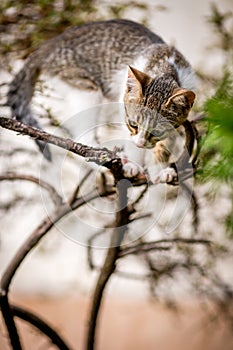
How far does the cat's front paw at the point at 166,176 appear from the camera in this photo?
1.35 meters

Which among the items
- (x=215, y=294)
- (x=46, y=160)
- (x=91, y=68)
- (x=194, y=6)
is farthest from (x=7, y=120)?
(x=194, y=6)

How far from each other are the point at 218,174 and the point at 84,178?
1050 mm

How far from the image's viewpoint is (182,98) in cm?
→ 137

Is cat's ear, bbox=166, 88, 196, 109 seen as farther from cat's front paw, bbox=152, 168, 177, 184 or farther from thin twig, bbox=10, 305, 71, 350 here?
thin twig, bbox=10, 305, 71, 350

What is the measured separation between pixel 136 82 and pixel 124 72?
0.36m

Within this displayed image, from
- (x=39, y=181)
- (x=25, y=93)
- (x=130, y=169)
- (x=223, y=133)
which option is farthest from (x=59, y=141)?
(x=25, y=93)

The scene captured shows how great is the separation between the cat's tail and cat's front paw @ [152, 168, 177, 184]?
32 cm

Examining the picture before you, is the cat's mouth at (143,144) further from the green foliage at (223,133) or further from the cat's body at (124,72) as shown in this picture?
the green foliage at (223,133)

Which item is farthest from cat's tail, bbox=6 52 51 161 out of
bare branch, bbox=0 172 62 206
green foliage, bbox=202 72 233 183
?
green foliage, bbox=202 72 233 183

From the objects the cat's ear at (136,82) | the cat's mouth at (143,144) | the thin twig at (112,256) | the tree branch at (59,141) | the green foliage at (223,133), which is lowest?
the thin twig at (112,256)

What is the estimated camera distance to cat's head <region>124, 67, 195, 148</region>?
139 centimetres

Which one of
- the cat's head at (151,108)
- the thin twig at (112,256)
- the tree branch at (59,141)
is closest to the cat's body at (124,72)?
the cat's head at (151,108)

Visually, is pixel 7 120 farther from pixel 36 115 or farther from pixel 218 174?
pixel 36 115

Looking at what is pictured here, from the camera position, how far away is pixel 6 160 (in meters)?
1.74
